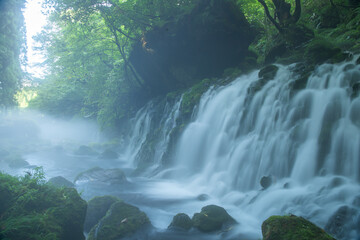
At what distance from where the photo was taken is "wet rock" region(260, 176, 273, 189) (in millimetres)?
7285

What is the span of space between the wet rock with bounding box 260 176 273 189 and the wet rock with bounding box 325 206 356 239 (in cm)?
226

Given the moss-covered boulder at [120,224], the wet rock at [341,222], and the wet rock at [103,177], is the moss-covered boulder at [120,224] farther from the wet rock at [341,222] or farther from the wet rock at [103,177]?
the wet rock at [103,177]

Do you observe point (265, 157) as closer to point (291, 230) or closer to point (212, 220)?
point (212, 220)

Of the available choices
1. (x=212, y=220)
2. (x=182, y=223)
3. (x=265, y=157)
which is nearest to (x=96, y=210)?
(x=182, y=223)

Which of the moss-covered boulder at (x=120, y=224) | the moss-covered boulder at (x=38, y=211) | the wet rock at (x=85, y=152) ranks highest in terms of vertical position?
the moss-covered boulder at (x=38, y=211)

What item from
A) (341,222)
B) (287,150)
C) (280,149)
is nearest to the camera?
(341,222)

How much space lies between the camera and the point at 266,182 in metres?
7.30

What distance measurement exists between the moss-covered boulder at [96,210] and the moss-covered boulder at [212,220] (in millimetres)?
2417

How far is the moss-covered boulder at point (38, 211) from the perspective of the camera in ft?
15.1

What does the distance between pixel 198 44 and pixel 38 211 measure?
13.4m

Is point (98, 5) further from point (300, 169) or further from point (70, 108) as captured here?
point (70, 108)

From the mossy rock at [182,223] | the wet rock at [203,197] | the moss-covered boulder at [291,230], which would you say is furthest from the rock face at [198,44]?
the moss-covered boulder at [291,230]

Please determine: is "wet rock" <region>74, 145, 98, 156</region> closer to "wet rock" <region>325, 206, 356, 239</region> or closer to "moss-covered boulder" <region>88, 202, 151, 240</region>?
"moss-covered boulder" <region>88, 202, 151, 240</region>

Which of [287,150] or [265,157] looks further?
[265,157]
